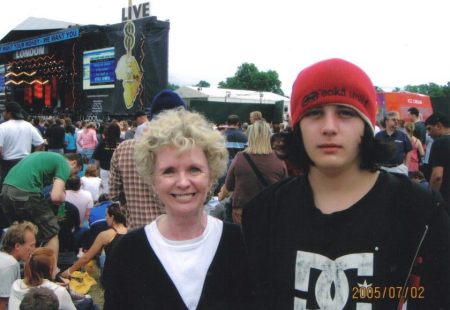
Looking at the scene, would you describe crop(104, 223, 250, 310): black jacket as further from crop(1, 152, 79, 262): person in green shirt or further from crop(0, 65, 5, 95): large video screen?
crop(0, 65, 5, 95): large video screen

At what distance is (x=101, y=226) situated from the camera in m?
5.30

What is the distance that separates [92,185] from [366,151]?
18.2 ft

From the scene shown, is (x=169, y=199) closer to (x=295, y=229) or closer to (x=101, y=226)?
(x=295, y=229)

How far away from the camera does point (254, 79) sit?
3378 inches

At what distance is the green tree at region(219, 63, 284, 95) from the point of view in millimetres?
85188

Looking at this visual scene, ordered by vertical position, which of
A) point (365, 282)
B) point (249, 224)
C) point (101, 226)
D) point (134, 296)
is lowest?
point (101, 226)

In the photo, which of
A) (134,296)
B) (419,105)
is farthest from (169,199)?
(419,105)

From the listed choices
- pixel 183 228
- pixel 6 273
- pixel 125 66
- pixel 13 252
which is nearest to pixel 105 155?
pixel 13 252

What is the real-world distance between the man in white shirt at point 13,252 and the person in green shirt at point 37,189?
1.25 ft

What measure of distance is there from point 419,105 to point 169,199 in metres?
14.8

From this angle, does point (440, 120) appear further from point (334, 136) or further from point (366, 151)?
point (334, 136)

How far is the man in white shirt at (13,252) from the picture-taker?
150 inches

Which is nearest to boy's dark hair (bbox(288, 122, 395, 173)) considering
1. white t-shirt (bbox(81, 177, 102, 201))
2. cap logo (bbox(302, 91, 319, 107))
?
cap logo (bbox(302, 91, 319, 107))
